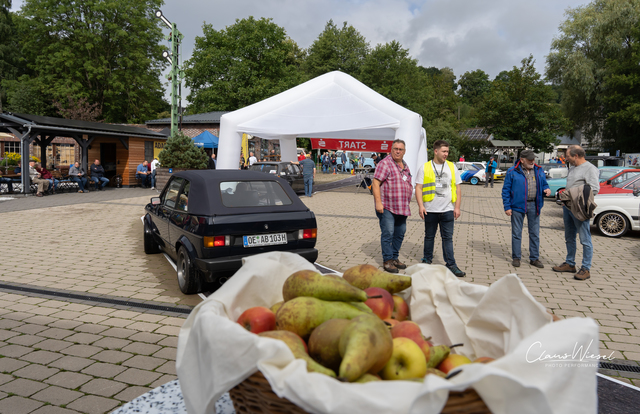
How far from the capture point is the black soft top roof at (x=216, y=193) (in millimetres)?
5391

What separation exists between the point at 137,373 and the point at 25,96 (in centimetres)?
5226

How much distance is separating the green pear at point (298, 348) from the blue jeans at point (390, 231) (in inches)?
203

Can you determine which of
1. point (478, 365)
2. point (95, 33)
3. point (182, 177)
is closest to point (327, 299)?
point (478, 365)

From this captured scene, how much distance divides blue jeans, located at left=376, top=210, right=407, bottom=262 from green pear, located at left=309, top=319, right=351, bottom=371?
16.7 ft

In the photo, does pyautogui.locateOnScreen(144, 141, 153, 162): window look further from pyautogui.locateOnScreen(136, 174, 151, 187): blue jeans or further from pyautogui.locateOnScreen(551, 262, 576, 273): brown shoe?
pyautogui.locateOnScreen(551, 262, 576, 273): brown shoe

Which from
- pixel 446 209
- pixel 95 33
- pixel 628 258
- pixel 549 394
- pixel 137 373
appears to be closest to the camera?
pixel 549 394

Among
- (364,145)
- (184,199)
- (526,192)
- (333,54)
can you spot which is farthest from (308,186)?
(333,54)

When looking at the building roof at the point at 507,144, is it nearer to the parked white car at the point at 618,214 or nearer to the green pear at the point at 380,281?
the parked white car at the point at 618,214

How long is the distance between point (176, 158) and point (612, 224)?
1631cm

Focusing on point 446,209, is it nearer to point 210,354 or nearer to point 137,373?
point 137,373

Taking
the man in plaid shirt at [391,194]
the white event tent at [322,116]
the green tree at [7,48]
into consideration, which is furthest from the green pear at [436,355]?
the green tree at [7,48]

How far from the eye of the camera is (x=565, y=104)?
135ft

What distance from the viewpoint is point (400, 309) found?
2088 mm

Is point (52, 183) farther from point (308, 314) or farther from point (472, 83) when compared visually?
point (472, 83)
